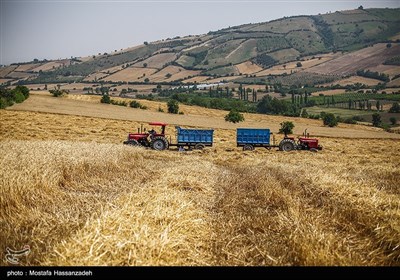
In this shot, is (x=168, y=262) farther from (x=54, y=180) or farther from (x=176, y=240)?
(x=54, y=180)

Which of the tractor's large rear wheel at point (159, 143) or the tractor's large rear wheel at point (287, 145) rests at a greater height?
the tractor's large rear wheel at point (159, 143)

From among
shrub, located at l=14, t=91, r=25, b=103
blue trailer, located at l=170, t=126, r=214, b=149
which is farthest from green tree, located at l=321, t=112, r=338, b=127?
shrub, located at l=14, t=91, r=25, b=103

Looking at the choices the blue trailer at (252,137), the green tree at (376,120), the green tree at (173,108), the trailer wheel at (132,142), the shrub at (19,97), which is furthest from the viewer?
the green tree at (376,120)

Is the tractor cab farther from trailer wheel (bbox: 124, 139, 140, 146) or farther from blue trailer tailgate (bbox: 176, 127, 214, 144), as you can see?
trailer wheel (bbox: 124, 139, 140, 146)

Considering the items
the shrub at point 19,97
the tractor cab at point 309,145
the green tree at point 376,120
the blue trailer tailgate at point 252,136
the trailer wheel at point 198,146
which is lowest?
the green tree at point 376,120

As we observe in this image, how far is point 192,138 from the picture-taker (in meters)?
29.1

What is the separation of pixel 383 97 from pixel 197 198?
147 m

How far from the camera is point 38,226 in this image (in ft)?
21.4

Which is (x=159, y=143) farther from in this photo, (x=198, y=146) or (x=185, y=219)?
(x=185, y=219)

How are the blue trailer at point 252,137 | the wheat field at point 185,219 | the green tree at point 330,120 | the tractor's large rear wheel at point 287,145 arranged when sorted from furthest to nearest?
the green tree at point 330,120, the blue trailer at point 252,137, the tractor's large rear wheel at point 287,145, the wheat field at point 185,219

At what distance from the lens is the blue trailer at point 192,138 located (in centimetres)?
2883

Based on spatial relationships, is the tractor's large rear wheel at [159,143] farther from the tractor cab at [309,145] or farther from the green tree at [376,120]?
the green tree at [376,120]

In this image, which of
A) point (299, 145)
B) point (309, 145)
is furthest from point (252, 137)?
point (309, 145)

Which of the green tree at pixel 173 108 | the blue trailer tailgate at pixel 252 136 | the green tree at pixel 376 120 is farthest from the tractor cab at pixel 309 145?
the green tree at pixel 376 120
